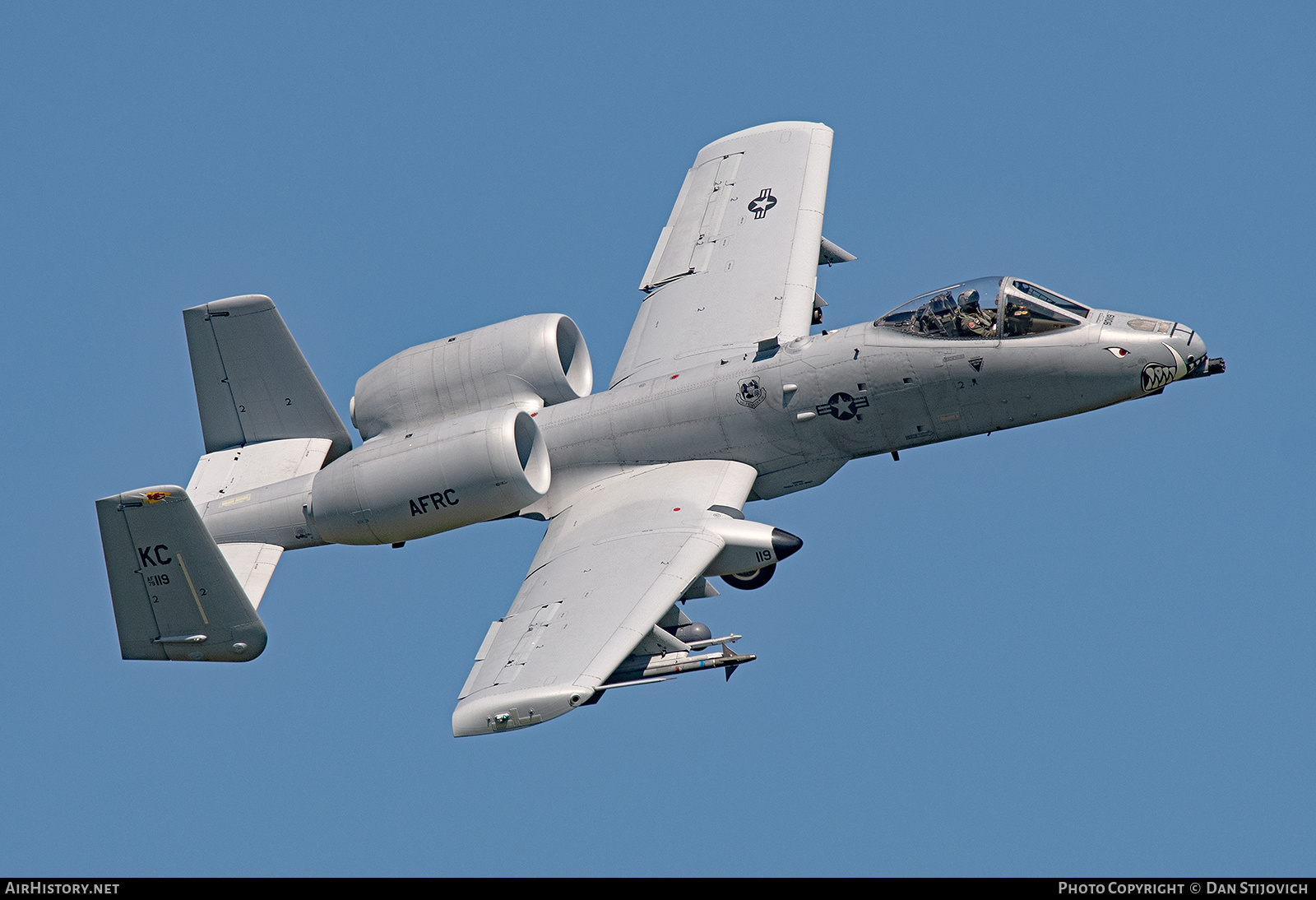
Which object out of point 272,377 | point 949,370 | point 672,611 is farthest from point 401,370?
point 949,370

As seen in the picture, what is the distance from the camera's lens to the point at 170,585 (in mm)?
25812

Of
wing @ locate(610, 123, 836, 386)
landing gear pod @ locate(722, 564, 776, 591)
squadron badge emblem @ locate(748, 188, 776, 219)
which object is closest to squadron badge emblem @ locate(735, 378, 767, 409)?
wing @ locate(610, 123, 836, 386)

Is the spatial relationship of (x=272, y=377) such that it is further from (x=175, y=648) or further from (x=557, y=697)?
(x=557, y=697)

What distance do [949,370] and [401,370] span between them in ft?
30.5

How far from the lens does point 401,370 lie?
3003 centimetres

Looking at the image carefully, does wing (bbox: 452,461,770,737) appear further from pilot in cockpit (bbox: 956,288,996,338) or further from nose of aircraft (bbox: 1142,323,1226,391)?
nose of aircraft (bbox: 1142,323,1226,391)

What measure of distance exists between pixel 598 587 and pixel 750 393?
422 cm

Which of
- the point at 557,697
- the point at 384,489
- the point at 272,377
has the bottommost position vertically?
the point at 557,697

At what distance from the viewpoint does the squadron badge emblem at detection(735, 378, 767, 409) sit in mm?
27828

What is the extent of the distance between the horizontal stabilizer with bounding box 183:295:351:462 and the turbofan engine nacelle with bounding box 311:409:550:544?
1878 mm

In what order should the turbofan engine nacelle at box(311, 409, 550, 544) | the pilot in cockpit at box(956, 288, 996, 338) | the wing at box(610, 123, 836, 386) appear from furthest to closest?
the wing at box(610, 123, 836, 386)
the turbofan engine nacelle at box(311, 409, 550, 544)
the pilot in cockpit at box(956, 288, 996, 338)

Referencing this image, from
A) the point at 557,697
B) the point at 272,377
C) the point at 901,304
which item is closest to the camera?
the point at 557,697

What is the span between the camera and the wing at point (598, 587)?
78.5ft

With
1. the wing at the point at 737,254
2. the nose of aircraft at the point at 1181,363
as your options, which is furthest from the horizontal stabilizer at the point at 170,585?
the nose of aircraft at the point at 1181,363
